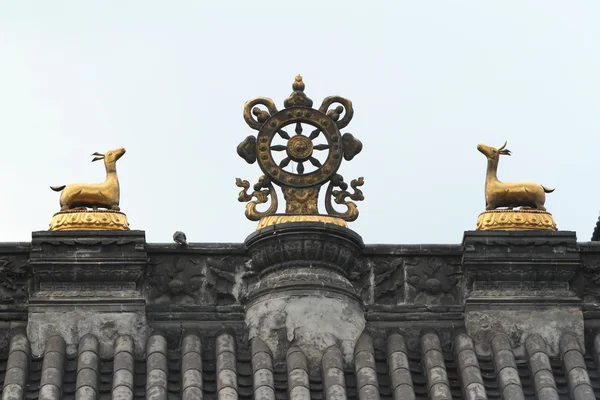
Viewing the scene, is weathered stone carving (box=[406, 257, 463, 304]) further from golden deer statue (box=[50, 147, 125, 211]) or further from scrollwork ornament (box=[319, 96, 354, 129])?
golden deer statue (box=[50, 147, 125, 211])

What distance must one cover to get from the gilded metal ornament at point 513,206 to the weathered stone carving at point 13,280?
6.12 metres

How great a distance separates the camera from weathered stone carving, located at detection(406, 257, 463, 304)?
Result: 93.7 feet

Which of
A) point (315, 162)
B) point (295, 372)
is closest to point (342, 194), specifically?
point (315, 162)

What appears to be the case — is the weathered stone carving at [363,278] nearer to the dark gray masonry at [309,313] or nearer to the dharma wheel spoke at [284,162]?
the dark gray masonry at [309,313]

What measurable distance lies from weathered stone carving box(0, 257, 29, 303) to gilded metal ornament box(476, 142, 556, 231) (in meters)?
6.12

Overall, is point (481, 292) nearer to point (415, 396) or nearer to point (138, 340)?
point (415, 396)

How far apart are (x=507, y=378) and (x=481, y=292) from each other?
70.9 inches

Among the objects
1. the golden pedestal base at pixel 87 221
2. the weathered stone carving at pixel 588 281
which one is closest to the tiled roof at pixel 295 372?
the weathered stone carving at pixel 588 281

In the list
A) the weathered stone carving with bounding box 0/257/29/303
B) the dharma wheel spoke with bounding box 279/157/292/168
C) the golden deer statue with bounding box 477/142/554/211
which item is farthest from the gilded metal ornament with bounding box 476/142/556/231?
the weathered stone carving with bounding box 0/257/29/303

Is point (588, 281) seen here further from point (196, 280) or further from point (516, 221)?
point (196, 280)

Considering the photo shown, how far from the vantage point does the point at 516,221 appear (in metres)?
28.7

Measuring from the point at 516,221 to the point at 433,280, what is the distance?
4.53 feet

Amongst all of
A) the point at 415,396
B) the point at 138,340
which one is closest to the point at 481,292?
the point at 415,396

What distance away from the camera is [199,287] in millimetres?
28344
